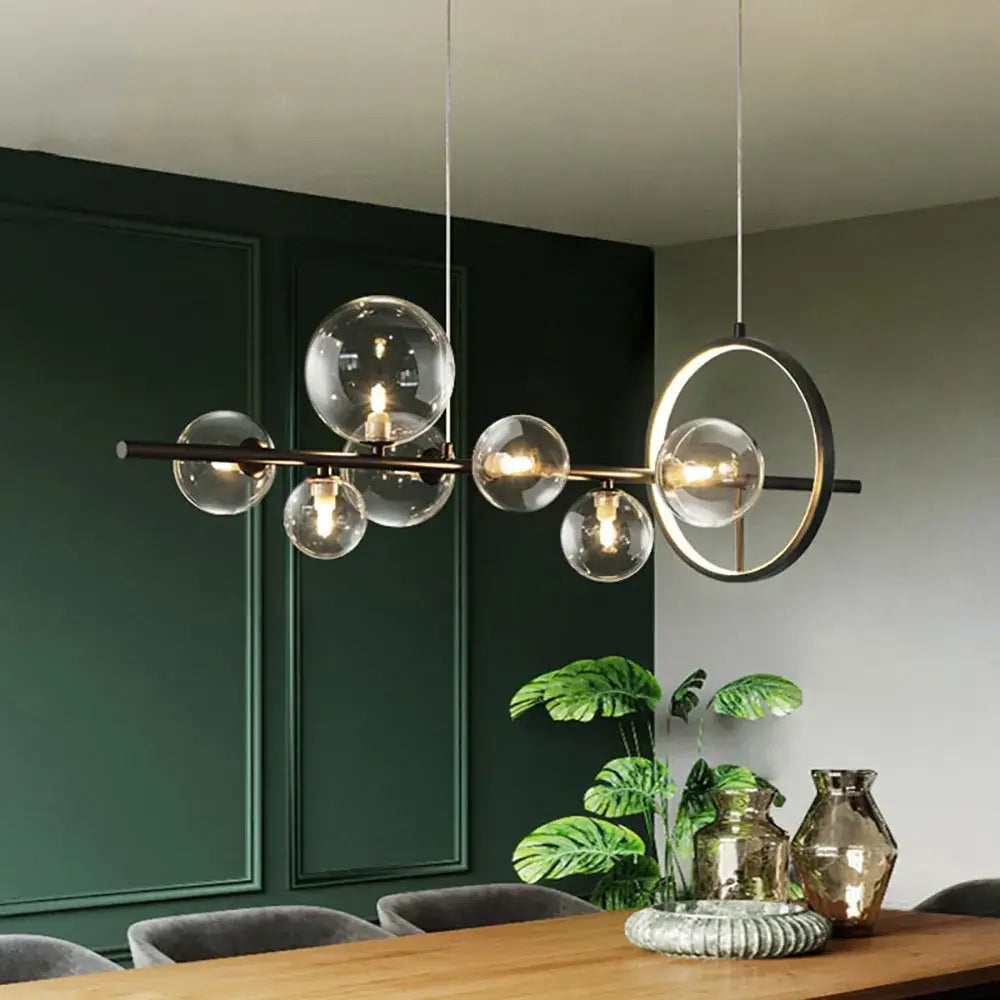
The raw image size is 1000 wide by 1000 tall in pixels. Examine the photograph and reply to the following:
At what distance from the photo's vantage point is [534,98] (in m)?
4.66

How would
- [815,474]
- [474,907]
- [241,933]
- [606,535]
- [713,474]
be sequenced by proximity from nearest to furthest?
[713,474] → [815,474] → [606,535] → [241,933] → [474,907]

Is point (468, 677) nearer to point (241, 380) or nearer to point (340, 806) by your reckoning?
point (340, 806)

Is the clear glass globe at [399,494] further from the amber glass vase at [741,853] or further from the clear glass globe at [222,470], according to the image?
the amber glass vase at [741,853]

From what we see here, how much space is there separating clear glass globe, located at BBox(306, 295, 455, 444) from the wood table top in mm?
981

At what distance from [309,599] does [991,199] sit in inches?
95.7

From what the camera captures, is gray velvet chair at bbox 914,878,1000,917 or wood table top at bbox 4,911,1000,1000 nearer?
wood table top at bbox 4,911,1000,1000

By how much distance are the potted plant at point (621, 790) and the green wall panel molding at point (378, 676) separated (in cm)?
29

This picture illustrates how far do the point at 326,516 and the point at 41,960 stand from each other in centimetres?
106

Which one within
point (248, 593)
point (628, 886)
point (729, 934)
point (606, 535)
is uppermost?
point (606, 535)

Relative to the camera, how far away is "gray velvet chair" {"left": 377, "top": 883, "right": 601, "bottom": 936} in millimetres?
4402

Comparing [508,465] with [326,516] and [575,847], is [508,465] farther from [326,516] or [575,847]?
[575,847]

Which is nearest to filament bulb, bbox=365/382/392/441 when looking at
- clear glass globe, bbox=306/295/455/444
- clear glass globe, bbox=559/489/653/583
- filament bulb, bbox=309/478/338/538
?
clear glass globe, bbox=306/295/455/444

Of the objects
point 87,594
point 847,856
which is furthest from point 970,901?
point 87,594

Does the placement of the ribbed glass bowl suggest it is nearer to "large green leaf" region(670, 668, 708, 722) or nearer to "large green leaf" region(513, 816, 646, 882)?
"large green leaf" region(513, 816, 646, 882)
